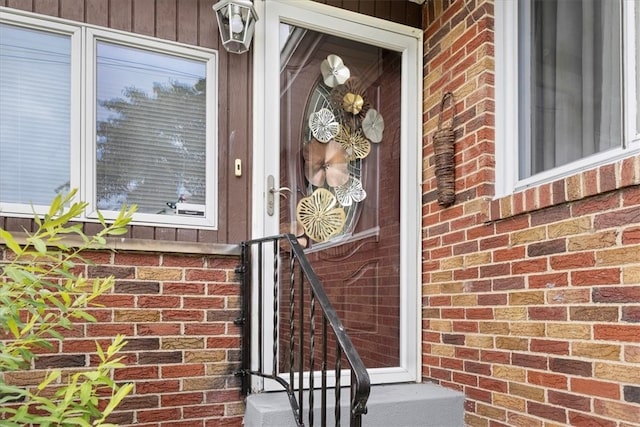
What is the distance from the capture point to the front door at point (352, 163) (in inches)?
96.5

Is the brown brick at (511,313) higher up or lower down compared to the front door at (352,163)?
lower down

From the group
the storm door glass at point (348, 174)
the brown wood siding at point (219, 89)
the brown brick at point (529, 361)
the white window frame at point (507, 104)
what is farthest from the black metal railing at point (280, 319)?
the white window frame at point (507, 104)

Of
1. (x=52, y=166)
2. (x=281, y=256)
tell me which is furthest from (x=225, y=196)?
(x=52, y=166)

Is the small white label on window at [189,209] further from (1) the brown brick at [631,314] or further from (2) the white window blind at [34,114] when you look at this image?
(1) the brown brick at [631,314]

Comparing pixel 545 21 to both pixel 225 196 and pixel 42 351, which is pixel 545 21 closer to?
pixel 225 196

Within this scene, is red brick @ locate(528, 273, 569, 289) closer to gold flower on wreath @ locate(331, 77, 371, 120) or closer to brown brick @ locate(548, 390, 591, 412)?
brown brick @ locate(548, 390, 591, 412)

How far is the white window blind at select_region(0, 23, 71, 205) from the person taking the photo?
1984 millimetres

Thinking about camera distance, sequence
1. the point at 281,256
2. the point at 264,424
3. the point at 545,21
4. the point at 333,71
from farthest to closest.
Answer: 1. the point at 333,71
2. the point at 281,256
3. the point at 545,21
4. the point at 264,424

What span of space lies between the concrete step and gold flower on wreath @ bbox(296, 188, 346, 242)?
77cm

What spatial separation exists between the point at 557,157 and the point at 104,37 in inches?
79.6

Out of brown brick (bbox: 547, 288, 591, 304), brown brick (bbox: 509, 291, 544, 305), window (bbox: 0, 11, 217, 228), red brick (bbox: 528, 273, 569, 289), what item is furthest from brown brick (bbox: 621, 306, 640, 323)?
window (bbox: 0, 11, 217, 228)

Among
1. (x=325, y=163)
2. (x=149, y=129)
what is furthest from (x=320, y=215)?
(x=149, y=129)

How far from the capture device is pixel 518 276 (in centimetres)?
203

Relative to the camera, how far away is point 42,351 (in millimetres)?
1938
